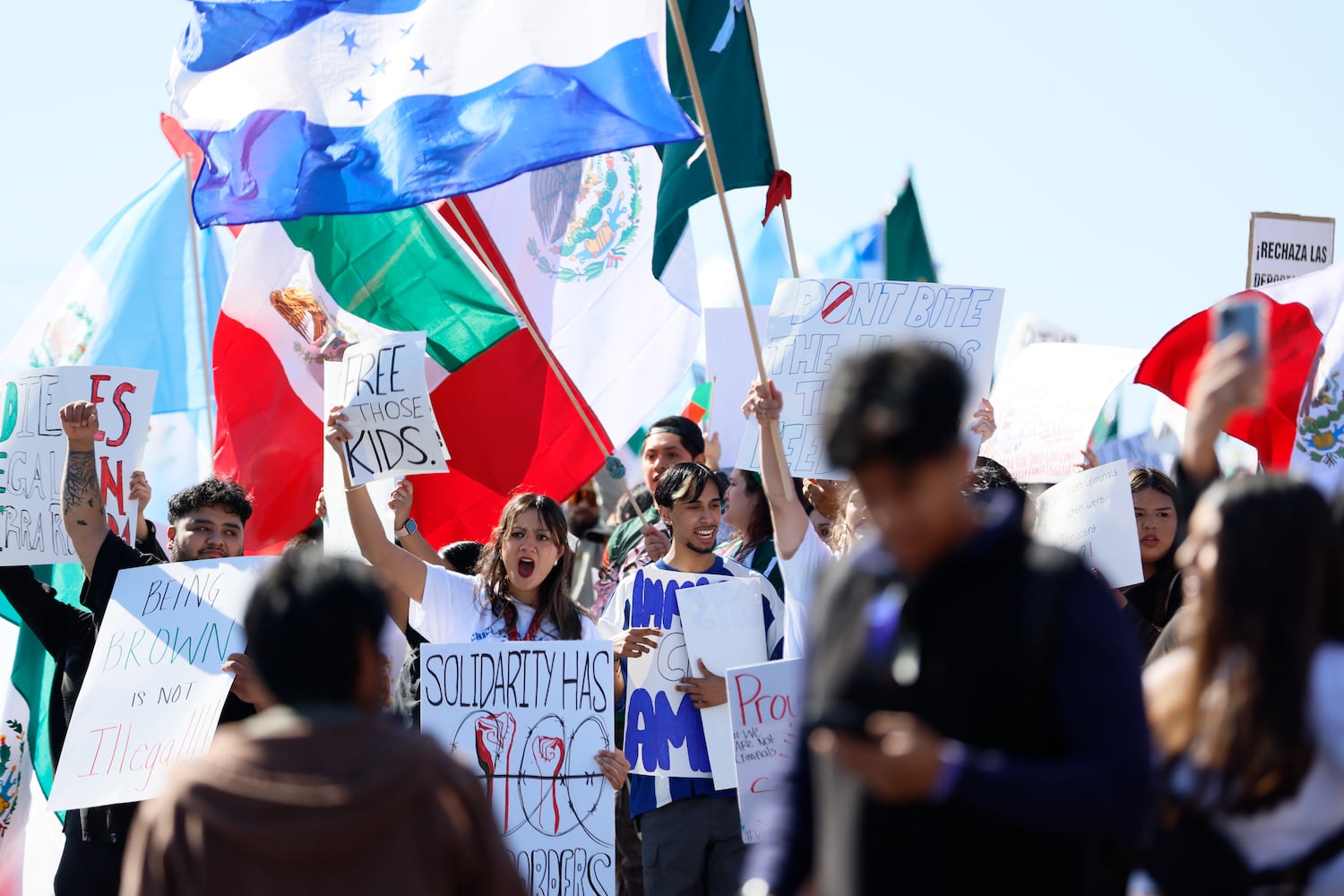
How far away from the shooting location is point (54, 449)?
244 inches

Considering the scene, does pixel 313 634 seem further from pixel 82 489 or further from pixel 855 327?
pixel 855 327

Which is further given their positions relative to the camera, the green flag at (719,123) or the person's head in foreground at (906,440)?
the green flag at (719,123)

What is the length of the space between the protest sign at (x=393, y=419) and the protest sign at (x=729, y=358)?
320cm

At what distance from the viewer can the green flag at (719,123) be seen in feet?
21.2

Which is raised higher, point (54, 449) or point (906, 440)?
point (906, 440)

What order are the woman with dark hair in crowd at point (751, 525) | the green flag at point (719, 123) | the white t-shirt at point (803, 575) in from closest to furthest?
the white t-shirt at point (803, 575) → the woman with dark hair in crowd at point (751, 525) → the green flag at point (719, 123)

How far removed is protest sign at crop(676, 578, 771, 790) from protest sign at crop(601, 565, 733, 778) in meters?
0.04

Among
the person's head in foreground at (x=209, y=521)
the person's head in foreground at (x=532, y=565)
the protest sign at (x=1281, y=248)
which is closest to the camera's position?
the person's head in foreground at (x=532, y=565)

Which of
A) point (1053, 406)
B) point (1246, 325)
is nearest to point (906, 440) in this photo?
point (1246, 325)

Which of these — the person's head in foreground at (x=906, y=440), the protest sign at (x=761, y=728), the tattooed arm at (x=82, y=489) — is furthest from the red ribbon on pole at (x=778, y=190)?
the person's head in foreground at (x=906, y=440)

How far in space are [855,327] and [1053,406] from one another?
6.16 ft

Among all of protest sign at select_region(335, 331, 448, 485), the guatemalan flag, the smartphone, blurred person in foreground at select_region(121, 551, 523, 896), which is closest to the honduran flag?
the guatemalan flag

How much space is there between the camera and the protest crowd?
2.08m

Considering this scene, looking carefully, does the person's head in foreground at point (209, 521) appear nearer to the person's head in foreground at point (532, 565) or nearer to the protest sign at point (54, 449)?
the protest sign at point (54, 449)
